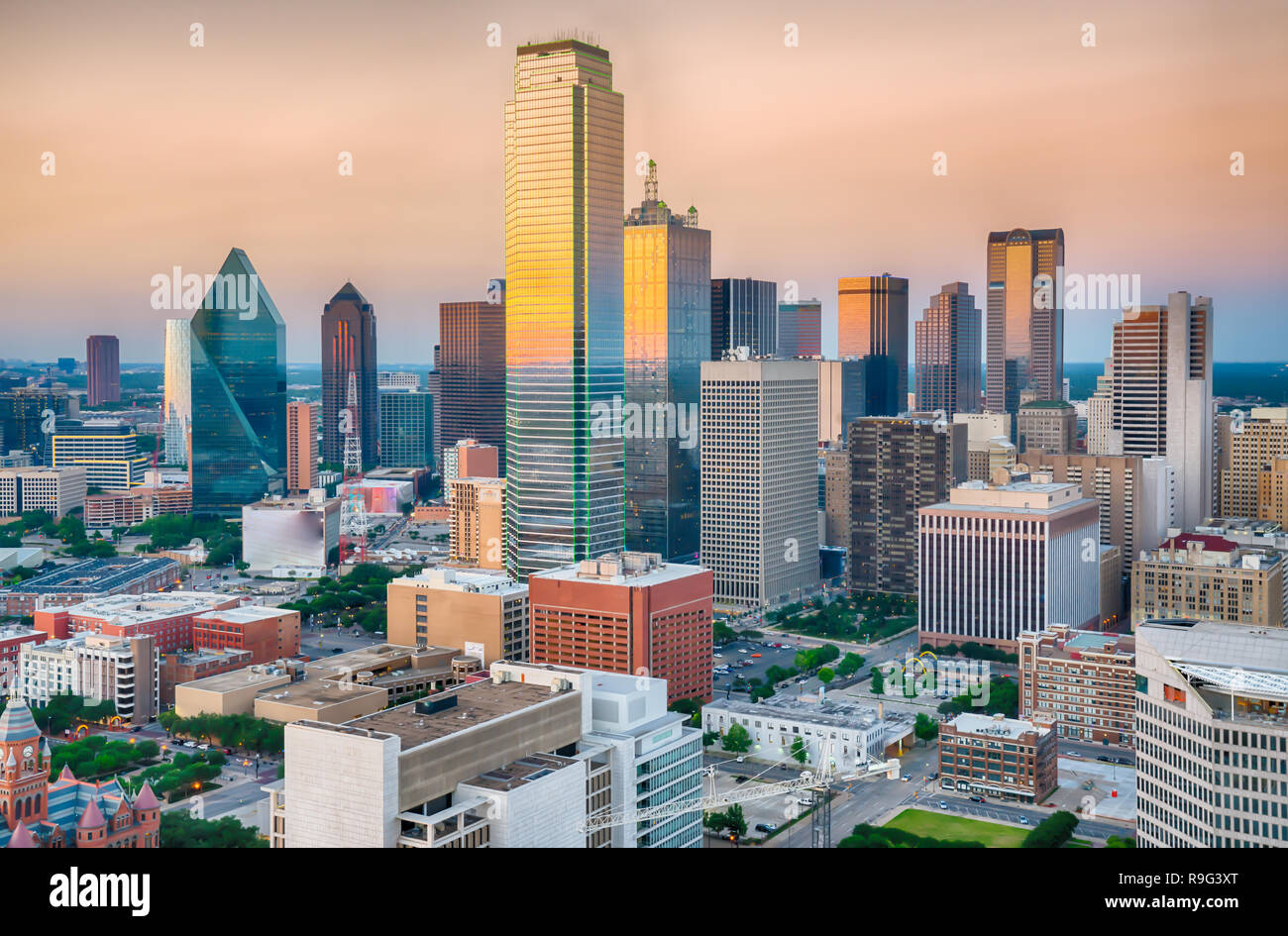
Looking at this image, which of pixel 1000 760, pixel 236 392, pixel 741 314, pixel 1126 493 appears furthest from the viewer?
pixel 236 392

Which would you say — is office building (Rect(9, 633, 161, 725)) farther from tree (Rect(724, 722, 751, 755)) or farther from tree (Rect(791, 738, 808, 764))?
tree (Rect(791, 738, 808, 764))

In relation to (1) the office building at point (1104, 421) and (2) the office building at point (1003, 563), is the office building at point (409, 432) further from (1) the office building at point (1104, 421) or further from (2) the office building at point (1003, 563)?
(2) the office building at point (1003, 563)

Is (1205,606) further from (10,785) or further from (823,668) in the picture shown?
(10,785)

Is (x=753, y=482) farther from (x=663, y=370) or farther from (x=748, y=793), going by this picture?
(x=748, y=793)

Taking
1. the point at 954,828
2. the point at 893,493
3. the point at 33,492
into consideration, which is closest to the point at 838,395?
the point at 893,493

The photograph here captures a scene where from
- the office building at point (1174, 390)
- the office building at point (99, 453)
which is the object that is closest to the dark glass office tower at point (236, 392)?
the office building at point (99, 453)
